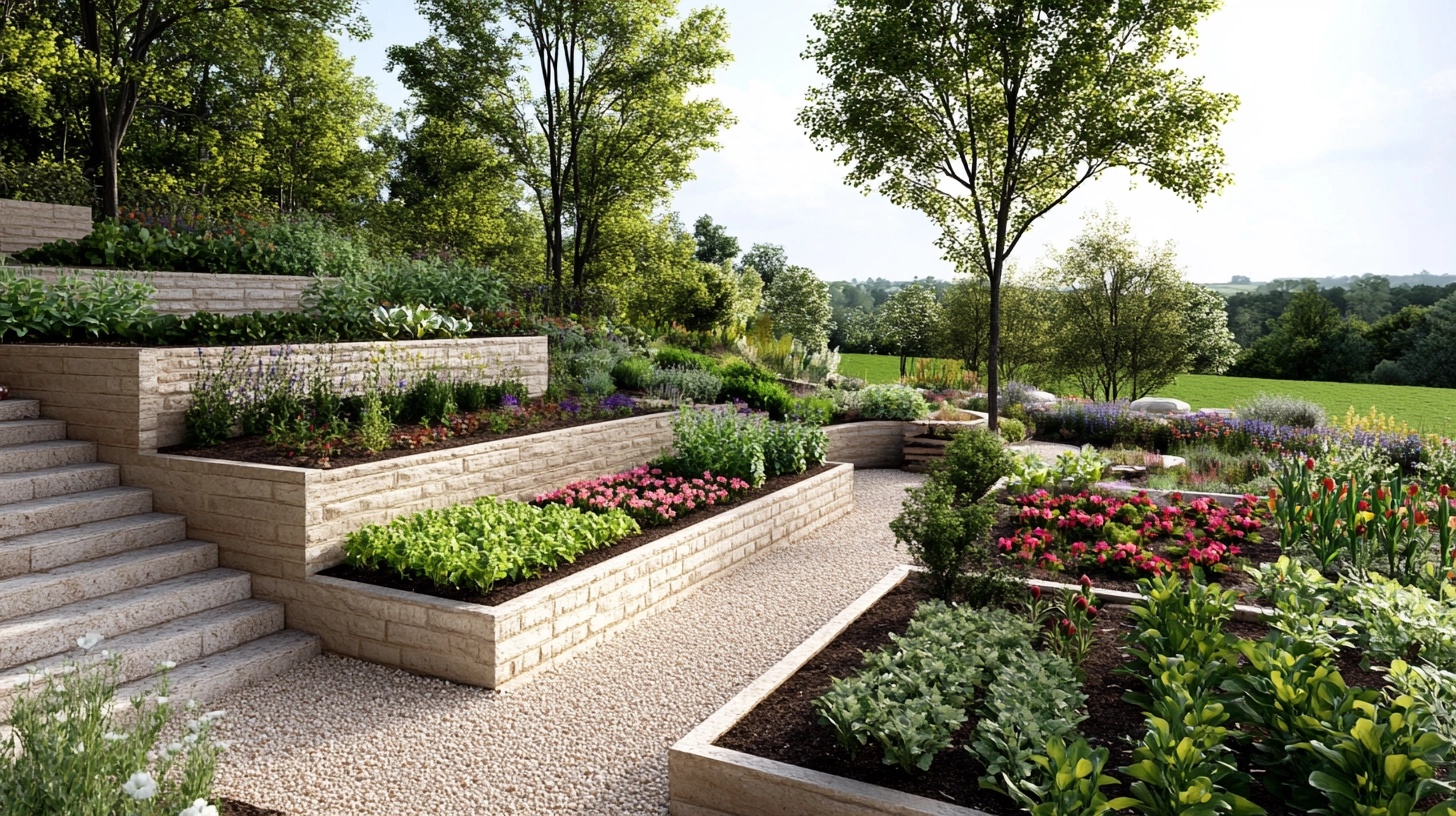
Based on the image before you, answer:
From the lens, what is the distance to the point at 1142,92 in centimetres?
1138

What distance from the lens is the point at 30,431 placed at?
533 cm

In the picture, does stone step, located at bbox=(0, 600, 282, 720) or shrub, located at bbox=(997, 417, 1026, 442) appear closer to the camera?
stone step, located at bbox=(0, 600, 282, 720)

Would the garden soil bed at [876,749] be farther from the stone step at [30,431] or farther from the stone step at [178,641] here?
the stone step at [30,431]

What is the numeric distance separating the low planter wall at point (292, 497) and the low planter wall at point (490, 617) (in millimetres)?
204

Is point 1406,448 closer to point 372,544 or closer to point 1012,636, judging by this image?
point 1012,636

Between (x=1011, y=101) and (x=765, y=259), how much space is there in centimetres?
3611

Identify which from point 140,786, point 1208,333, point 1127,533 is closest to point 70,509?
point 140,786

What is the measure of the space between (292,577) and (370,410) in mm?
1632

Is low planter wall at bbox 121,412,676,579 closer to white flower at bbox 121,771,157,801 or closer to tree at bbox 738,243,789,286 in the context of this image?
white flower at bbox 121,771,157,801

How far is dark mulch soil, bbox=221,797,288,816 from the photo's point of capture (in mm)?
2934

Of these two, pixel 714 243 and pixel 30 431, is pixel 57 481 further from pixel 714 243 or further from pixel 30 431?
pixel 714 243

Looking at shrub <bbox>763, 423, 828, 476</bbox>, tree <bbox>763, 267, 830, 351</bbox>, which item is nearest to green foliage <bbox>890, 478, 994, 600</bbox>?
shrub <bbox>763, 423, 828, 476</bbox>

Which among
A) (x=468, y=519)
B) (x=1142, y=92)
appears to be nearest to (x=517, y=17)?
(x=1142, y=92)

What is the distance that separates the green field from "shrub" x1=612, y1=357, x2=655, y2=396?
8.77 m
